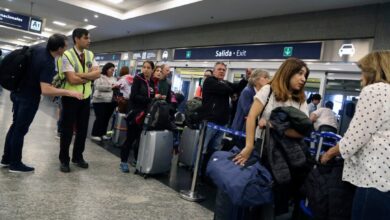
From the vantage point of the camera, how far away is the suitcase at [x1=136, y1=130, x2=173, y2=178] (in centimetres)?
405

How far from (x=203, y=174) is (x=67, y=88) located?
197cm

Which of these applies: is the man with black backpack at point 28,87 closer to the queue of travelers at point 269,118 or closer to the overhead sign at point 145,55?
the queue of travelers at point 269,118

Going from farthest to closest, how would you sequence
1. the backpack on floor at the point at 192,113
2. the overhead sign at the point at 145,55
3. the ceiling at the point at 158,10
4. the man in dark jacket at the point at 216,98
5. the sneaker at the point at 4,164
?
the overhead sign at the point at 145,55 < the ceiling at the point at 158,10 < the backpack on floor at the point at 192,113 < the man in dark jacket at the point at 216,98 < the sneaker at the point at 4,164

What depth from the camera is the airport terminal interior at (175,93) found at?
2957 millimetres

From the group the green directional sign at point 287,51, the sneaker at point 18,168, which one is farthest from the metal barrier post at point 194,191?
the green directional sign at point 287,51

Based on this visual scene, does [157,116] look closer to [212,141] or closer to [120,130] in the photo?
[212,141]

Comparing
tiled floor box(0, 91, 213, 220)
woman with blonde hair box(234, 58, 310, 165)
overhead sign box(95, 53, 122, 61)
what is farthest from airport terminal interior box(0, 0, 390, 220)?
overhead sign box(95, 53, 122, 61)

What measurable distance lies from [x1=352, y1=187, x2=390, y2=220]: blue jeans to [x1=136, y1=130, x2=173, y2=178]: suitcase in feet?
8.65

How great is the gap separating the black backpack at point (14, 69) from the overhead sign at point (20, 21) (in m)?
9.52

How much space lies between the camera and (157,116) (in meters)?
4.06

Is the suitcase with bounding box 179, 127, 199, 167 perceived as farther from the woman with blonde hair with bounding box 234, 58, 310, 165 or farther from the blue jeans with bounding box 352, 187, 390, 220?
the blue jeans with bounding box 352, 187, 390, 220

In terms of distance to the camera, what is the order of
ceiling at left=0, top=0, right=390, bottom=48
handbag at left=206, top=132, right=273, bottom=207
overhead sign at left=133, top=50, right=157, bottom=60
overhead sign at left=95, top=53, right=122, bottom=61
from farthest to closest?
1. overhead sign at left=95, top=53, right=122, bottom=61
2. overhead sign at left=133, top=50, right=157, bottom=60
3. ceiling at left=0, top=0, right=390, bottom=48
4. handbag at left=206, top=132, right=273, bottom=207

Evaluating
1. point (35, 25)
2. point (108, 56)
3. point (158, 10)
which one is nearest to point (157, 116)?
→ point (158, 10)

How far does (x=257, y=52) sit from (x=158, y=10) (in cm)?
290
